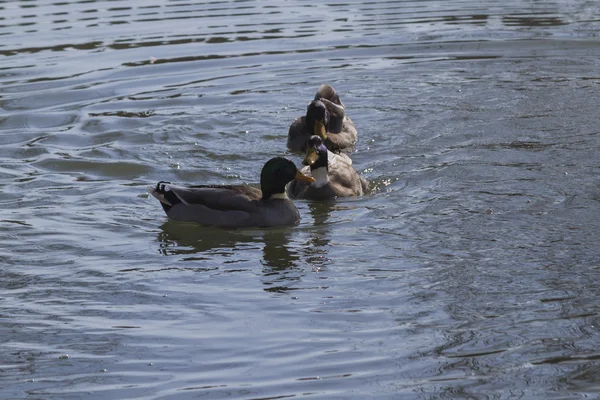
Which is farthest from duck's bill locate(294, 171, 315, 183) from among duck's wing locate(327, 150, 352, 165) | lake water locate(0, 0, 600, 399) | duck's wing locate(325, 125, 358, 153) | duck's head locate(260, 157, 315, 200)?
duck's wing locate(325, 125, 358, 153)

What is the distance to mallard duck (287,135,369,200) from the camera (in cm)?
1184

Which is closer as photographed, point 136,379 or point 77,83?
point 136,379

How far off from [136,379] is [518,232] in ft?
13.2

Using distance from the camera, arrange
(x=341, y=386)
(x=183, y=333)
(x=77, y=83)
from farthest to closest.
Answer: (x=77, y=83) < (x=183, y=333) < (x=341, y=386)

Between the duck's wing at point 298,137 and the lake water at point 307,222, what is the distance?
163 millimetres

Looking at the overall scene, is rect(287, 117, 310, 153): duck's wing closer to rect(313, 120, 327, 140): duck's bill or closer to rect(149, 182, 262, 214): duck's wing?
rect(313, 120, 327, 140): duck's bill

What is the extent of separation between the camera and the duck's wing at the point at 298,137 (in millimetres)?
13750

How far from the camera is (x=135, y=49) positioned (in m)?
19.6

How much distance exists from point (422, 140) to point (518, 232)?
12.6 ft

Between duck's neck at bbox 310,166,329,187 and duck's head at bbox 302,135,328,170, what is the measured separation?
0.04 meters

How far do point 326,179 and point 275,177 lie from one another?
0.92 metres

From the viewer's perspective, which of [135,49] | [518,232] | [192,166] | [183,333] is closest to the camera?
[183,333]

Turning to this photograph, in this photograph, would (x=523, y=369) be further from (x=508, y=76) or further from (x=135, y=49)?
(x=135, y=49)

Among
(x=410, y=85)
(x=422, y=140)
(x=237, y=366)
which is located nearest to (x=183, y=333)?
(x=237, y=366)
